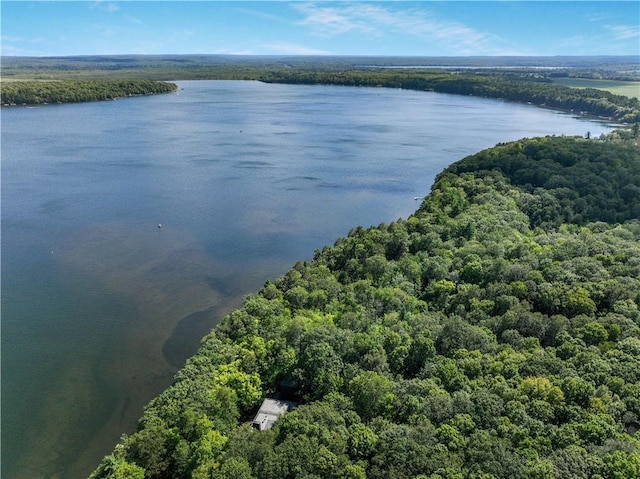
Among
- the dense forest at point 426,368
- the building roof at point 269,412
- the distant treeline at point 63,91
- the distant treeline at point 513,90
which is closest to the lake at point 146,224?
the dense forest at point 426,368

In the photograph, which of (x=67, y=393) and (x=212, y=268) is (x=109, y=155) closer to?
(x=212, y=268)

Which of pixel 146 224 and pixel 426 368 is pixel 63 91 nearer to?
pixel 146 224

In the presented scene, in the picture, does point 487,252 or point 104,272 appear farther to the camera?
point 104,272

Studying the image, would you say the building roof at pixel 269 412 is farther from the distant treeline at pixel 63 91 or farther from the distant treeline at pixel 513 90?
the distant treeline at pixel 63 91

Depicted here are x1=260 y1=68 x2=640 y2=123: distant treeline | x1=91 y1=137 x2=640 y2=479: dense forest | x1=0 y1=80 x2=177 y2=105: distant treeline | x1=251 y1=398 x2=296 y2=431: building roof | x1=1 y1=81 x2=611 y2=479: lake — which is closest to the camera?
x1=91 y1=137 x2=640 y2=479: dense forest

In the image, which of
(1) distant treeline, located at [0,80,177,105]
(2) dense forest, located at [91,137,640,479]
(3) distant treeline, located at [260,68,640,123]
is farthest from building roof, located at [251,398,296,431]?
(1) distant treeline, located at [0,80,177,105]

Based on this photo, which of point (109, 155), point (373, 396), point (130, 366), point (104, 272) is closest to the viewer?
point (373, 396)

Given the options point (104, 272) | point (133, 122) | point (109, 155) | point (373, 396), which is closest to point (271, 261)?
point (104, 272)

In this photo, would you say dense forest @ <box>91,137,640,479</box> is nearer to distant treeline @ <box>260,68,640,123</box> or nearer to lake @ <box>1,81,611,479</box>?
lake @ <box>1,81,611,479</box>
